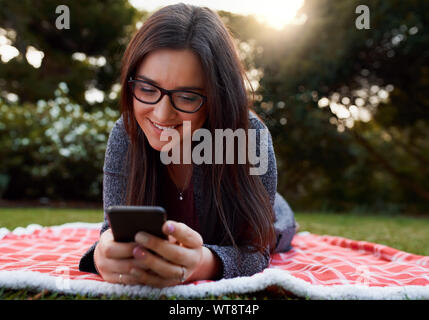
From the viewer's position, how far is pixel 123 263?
1.31 m

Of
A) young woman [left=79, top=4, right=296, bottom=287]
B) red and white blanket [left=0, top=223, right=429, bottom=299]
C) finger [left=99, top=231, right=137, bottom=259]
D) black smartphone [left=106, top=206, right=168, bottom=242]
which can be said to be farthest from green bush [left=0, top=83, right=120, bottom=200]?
black smartphone [left=106, top=206, right=168, bottom=242]

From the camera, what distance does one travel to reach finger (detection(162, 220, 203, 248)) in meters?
1.18

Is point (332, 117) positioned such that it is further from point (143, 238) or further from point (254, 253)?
point (143, 238)

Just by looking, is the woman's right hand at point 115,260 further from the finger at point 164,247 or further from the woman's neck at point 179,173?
the woman's neck at point 179,173

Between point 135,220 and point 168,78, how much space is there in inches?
23.0

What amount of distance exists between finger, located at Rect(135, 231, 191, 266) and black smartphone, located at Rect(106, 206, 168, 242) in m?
0.01

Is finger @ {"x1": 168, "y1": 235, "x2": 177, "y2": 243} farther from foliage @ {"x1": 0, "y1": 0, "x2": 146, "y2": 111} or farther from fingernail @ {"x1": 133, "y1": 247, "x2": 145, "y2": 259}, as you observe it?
foliage @ {"x1": 0, "y1": 0, "x2": 146, "y2": 111}

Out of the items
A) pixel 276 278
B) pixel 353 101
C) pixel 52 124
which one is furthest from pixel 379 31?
pixel 276 278

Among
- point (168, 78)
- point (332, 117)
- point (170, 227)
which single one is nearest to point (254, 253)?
point (170, 227)

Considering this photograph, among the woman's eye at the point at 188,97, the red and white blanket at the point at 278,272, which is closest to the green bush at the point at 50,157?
the red and white blanket at the point at 278,272

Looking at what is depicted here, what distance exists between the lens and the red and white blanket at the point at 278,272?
1346mm

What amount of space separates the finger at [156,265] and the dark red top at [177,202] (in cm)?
56

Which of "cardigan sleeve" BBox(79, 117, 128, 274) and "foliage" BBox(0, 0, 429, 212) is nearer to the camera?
"cardigan sleeve" BBox(79, 117, 128, 274)

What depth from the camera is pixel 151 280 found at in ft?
4.35
